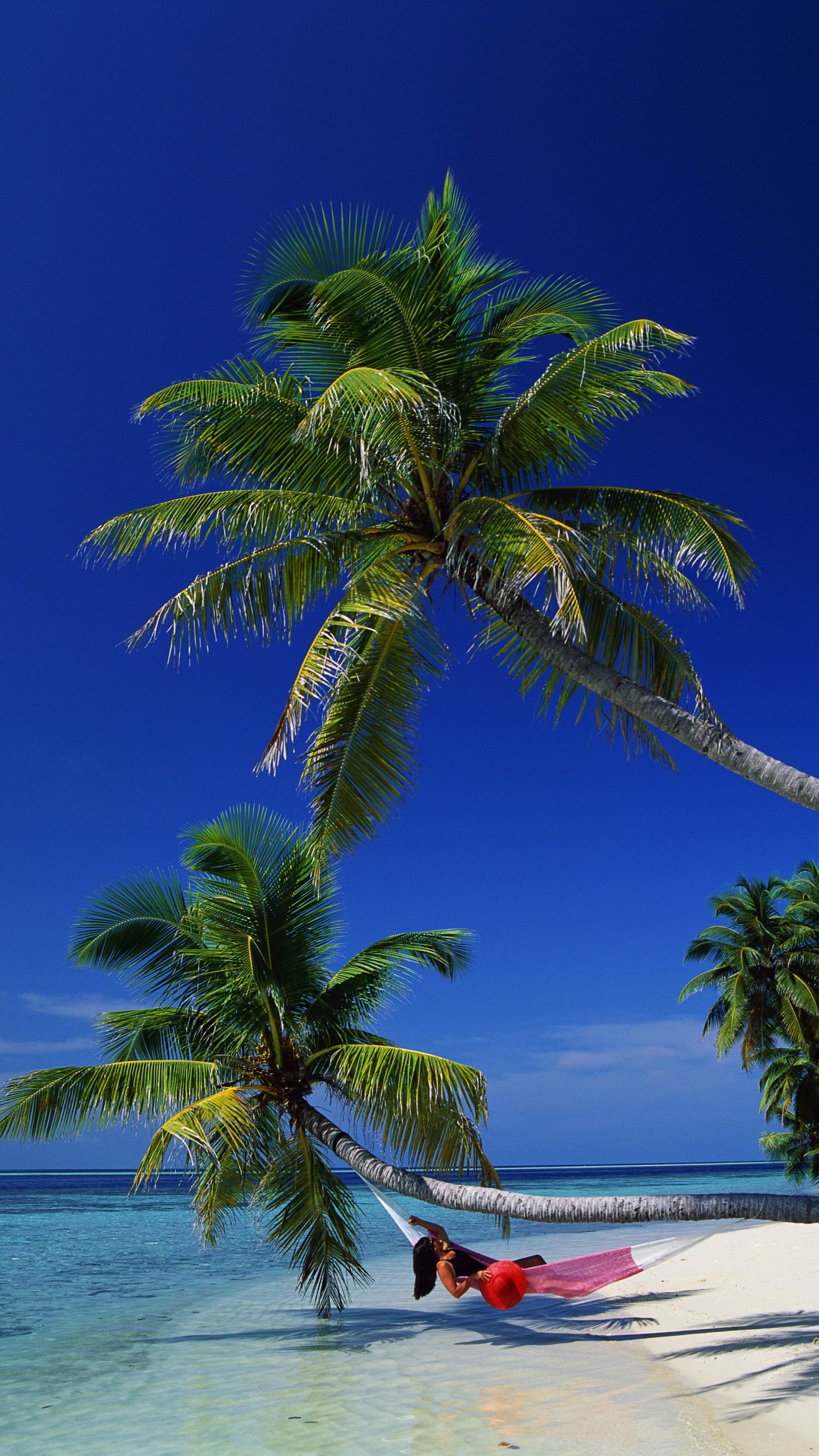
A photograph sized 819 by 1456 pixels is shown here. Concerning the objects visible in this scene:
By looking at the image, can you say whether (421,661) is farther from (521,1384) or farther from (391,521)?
(521,1384)

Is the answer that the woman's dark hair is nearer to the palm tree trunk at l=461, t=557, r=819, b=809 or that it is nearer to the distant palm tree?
the palm tree trunk at l=461, t=557, r=819, b=809

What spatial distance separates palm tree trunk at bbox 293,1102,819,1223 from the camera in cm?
414

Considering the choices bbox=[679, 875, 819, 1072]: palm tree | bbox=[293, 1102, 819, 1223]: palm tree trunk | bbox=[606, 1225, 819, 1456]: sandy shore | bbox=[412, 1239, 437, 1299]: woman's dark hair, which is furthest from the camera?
bbox=[679, 875, 819, 1072]: palm tree

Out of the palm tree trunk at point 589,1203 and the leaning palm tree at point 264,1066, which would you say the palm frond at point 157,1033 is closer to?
the leaning palm tree at point 264,1066

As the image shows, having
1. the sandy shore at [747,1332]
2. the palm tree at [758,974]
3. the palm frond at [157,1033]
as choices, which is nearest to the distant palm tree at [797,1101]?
the palm tree at [758,974]

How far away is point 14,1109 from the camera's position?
6527 millimetres

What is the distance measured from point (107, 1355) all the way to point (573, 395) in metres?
8.34

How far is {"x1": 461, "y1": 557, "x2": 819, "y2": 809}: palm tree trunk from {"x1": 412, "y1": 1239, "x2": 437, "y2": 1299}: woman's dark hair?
11.0 feet

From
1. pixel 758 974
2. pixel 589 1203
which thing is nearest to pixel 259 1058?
pixel 589 1203

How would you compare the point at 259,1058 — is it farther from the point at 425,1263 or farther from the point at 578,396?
the point at 578,396

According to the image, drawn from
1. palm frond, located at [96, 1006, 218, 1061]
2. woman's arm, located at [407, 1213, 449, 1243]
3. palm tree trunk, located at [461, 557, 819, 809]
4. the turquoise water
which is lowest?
the turquoise water

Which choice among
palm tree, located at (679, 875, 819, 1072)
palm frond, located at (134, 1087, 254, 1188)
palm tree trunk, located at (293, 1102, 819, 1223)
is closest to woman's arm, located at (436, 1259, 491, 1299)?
palm tree trunk, located at (293, 1102, 819, 1223)

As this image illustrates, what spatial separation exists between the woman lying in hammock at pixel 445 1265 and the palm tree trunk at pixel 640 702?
3.14 m

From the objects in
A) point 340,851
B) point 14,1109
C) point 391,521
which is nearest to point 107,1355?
point 14,1109
